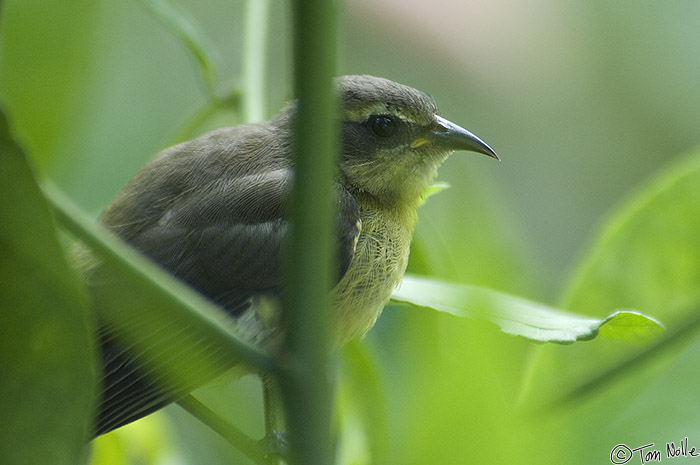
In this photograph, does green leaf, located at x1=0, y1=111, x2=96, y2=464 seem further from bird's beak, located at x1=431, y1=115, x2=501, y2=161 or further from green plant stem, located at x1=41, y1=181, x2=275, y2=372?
bird's beak, located at x1=431, y1=115, x2=501, y2=161

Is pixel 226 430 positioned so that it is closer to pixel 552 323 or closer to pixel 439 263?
pixel 552 323

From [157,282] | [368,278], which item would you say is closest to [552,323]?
[157,282]


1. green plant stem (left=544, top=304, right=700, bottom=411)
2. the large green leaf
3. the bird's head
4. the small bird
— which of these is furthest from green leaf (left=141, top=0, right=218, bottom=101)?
green plant stem (left=544, top=304, right=700, bottom=411)

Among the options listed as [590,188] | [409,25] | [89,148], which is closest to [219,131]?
[89,148]

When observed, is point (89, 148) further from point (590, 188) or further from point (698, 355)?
point (590, 188)

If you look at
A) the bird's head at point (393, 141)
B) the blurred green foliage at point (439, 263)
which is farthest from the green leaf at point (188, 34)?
the bird's head at point (393, 141)

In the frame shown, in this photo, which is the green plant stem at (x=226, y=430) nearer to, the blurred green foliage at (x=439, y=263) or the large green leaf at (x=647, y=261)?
the blurred green foliage at (x=439, y=263)
